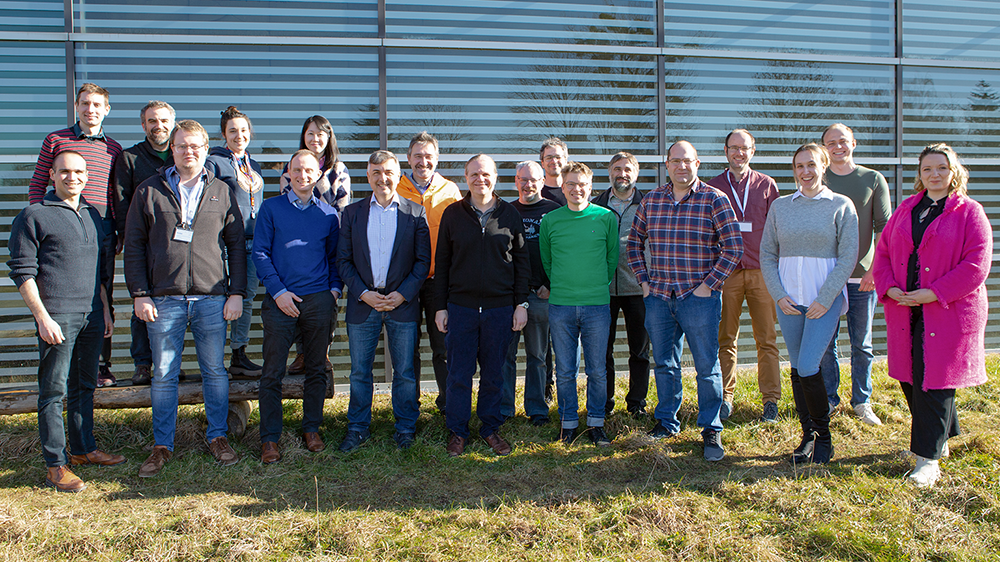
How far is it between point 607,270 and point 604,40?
3204mm

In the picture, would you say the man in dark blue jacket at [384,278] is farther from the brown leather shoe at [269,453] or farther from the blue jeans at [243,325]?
the blue jeans at [243,325]

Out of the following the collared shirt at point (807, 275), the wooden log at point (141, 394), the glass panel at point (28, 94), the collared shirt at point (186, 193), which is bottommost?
the wooden log at point (141, 394)

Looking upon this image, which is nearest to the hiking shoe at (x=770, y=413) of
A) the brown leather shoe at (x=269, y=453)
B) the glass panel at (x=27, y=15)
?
the brown leather shoe at (x=269, y=453)

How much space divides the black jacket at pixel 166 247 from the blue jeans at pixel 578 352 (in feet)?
7.82

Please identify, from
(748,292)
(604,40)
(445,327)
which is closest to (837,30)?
(604,40)

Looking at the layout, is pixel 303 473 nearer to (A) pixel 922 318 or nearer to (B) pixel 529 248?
(B) pixel 529 248

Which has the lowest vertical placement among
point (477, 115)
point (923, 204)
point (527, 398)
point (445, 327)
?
point (527, 398)

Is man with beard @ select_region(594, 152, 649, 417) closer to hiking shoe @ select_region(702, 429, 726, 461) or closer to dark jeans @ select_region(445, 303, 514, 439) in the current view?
hiking shoe @ select_region(702, 429, 726, 461)

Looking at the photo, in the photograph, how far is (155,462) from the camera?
4.03 meters

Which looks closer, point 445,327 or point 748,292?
Result: point 445,327

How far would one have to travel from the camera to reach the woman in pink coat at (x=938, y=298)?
139 inches

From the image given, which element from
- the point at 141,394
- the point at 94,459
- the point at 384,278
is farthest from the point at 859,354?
the point at 94,459

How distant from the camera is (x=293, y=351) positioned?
20.0ft

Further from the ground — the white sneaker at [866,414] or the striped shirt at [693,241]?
the striped shirt at [693,241]
